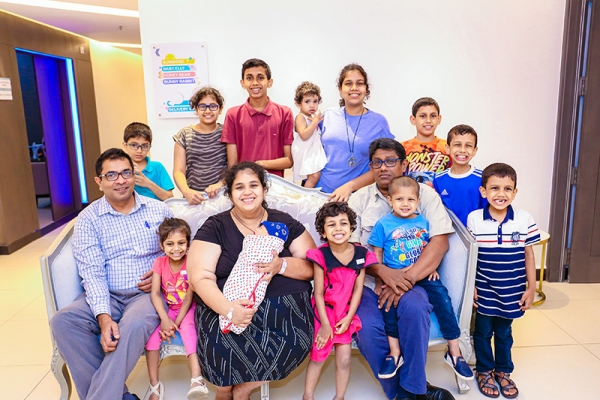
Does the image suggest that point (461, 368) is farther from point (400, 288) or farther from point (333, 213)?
point (333, 213)

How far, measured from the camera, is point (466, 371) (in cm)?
221

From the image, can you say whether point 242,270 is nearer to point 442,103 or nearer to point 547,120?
point 442,103

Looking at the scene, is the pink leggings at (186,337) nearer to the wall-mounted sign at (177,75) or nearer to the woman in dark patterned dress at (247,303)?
the woman in dark patterned dress at (247,303)

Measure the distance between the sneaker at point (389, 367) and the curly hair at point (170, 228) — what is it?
1.20 meters

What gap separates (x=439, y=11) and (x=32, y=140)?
6421 mm

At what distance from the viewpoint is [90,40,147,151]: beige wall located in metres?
7.50

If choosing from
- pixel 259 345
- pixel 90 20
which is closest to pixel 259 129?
Result: pixel 259 345

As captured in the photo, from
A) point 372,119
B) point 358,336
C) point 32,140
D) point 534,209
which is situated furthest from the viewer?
point 32,140

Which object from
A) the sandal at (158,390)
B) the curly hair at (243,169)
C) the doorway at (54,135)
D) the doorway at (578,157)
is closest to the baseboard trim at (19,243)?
the doorway at (54,135)

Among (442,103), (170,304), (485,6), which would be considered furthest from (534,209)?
(170,304)

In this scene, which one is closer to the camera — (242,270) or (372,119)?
(242,270)

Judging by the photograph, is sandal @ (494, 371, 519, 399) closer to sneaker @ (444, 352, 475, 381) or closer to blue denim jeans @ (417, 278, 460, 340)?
sneaker @ (444, 352, 475, 381)

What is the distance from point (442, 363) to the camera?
106 inches

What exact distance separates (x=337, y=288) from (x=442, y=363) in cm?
98
